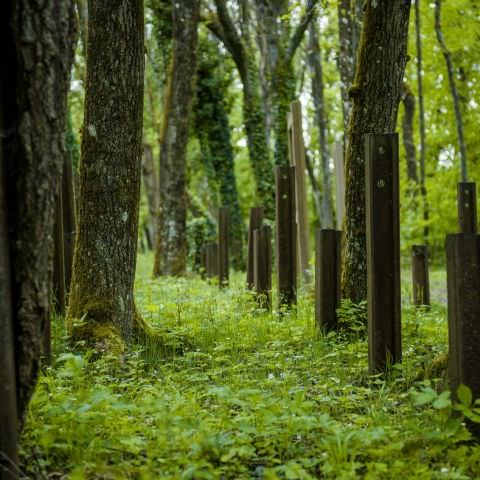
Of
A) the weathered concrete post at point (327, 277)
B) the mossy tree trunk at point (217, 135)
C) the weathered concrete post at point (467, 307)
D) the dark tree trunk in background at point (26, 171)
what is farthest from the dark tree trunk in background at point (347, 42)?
the dark tree trunk in background at point (26, 171)

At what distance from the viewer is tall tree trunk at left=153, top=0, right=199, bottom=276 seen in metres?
15.4

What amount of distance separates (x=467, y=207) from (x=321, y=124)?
17.3 metres

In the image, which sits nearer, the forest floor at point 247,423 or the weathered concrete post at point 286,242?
the forest floor at point 247,423

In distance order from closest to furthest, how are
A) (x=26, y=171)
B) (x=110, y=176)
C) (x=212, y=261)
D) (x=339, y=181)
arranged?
(x=26, y=171)
(x=110, y=176)
(x=339, y=181)
(x=212, y=261)

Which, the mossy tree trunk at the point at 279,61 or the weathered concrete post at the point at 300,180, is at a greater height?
the mossy tree trunk at the point at 279,61

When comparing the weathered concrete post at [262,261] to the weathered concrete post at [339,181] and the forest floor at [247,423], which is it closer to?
the weathered concrete post at [339,181]

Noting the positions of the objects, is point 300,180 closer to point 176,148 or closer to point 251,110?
point 176,148

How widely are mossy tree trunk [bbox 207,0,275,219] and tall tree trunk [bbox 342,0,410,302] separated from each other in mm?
12934

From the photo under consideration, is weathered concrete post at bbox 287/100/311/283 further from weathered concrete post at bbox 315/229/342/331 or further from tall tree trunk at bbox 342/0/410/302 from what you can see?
weathered concrete post at bbox 315/229/342/331

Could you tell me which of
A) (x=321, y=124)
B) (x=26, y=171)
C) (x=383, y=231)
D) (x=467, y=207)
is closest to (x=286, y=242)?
(x=467, y=207)

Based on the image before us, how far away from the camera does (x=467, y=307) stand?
4082 mm

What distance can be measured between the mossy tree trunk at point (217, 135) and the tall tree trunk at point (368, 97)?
13.5 metres

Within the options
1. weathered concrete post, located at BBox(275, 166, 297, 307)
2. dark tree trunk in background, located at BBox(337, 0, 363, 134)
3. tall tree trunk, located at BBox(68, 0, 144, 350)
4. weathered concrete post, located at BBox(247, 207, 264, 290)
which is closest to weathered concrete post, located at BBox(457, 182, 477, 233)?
weathered concrete post, located at BBox(275, 166, 297, 307)

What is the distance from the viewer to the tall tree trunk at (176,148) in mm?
15375
